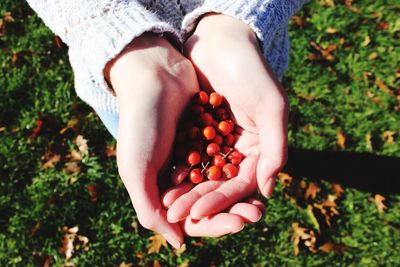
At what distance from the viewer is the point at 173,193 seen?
6.98 ft

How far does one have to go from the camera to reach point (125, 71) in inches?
79.0

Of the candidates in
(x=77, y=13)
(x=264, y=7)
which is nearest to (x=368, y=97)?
(x=264, y=7)

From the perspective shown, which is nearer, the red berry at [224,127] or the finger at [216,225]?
the finger at [216,225]

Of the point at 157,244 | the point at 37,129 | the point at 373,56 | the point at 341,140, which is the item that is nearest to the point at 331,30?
the point at 373,56

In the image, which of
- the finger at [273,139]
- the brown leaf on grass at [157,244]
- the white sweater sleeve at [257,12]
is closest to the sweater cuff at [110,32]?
the white sweater sleeve at [257,12]

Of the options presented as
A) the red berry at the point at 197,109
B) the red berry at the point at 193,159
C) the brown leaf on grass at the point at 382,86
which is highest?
the red berry at the point at 197,109

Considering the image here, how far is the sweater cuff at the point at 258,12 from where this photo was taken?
2.04 meters

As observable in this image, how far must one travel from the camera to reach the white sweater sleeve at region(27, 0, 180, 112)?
192cm

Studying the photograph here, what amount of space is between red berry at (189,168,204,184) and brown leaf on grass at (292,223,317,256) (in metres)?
1.74

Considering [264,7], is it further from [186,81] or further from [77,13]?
[77,13]

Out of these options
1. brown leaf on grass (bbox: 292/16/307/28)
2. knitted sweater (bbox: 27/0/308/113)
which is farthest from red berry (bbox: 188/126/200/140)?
brown leaf on grass (bbox: 292/16/307/28)

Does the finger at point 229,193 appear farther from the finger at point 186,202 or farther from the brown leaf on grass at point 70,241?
the brown leaf on grass at point 70,241

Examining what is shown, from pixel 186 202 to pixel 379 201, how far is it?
241cm

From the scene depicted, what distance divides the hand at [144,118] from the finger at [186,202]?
0.07 meters
